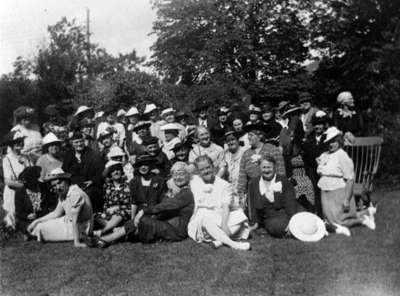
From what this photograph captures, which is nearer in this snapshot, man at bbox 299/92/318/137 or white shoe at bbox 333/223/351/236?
white shoe at bbox 333/223/351/236

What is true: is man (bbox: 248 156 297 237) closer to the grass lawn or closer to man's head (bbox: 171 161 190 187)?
the grass lawn

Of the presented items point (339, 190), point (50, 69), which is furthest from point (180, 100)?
point (50, 69)

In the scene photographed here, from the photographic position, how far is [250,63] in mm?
21297

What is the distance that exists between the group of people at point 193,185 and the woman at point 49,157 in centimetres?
2

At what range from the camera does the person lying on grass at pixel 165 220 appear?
23.5 feet

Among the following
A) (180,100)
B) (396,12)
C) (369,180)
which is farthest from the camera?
(180,100)

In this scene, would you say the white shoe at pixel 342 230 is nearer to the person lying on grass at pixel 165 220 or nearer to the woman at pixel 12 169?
the person lying on grass at pixel 165 220

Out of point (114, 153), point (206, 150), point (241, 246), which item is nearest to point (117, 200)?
point (114, 153)

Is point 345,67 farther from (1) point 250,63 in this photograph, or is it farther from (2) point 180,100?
(1) point 250,63

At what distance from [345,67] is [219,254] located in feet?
28.6

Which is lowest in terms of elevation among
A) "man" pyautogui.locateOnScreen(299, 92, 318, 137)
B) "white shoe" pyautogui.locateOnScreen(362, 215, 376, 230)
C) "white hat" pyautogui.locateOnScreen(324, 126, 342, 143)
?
"white shoe" pyautogui.locateOnScreen(362, 215, 376, 230)

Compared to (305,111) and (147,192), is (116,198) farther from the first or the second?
(305,111)

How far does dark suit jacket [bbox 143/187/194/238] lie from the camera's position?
23.8ft

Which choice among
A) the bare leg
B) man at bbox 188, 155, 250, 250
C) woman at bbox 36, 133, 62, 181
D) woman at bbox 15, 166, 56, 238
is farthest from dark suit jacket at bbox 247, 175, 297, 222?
woman at bbox 15, 166, 56, 238
